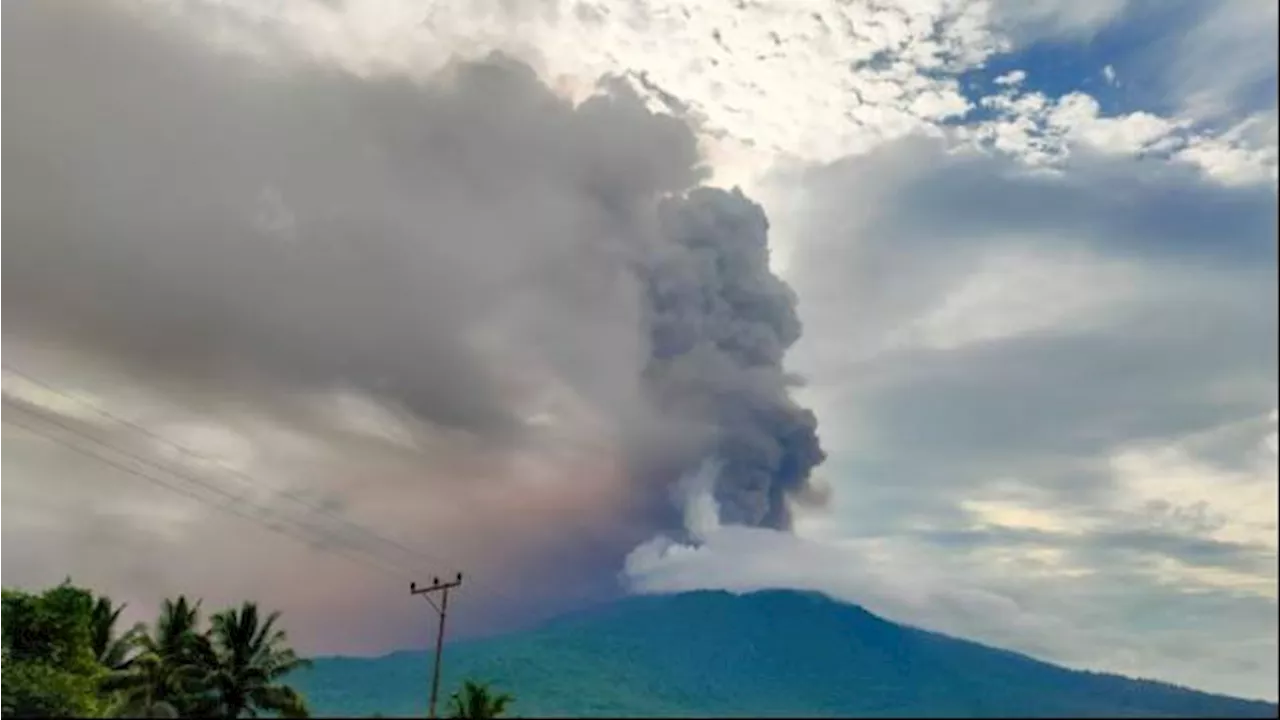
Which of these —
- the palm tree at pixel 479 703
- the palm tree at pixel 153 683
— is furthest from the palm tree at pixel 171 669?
the palm tree at pixel 479 703

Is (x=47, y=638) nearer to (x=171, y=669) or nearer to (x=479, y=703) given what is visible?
(x=171, y=669)

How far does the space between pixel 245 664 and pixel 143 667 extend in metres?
5.80

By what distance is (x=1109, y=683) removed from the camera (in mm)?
142125

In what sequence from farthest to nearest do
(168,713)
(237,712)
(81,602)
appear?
1. (81,602)
2. (237,712)
3. (168,713)

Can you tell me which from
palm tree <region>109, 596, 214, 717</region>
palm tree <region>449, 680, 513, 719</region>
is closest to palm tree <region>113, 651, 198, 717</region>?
palm tree <region>109, 596, 214, 717</region>

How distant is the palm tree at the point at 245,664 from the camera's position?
54719mm

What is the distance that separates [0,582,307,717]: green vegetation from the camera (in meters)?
52.1

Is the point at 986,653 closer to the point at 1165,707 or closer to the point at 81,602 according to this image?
the point at 1165,707

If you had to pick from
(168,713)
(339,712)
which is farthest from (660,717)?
(168,713)

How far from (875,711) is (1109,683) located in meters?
54.0

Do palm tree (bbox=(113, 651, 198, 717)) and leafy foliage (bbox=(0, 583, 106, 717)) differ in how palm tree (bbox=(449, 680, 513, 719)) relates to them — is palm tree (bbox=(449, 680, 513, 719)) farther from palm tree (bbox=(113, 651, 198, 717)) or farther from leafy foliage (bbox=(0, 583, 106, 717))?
leafy foliage (bbox=(0, 583, 106, 717))

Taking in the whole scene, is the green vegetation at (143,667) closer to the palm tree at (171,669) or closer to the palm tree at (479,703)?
the palm tree at (171,669)

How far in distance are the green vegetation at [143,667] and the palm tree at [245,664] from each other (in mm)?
49

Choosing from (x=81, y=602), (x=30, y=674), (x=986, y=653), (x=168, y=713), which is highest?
(x=986, y=653)
